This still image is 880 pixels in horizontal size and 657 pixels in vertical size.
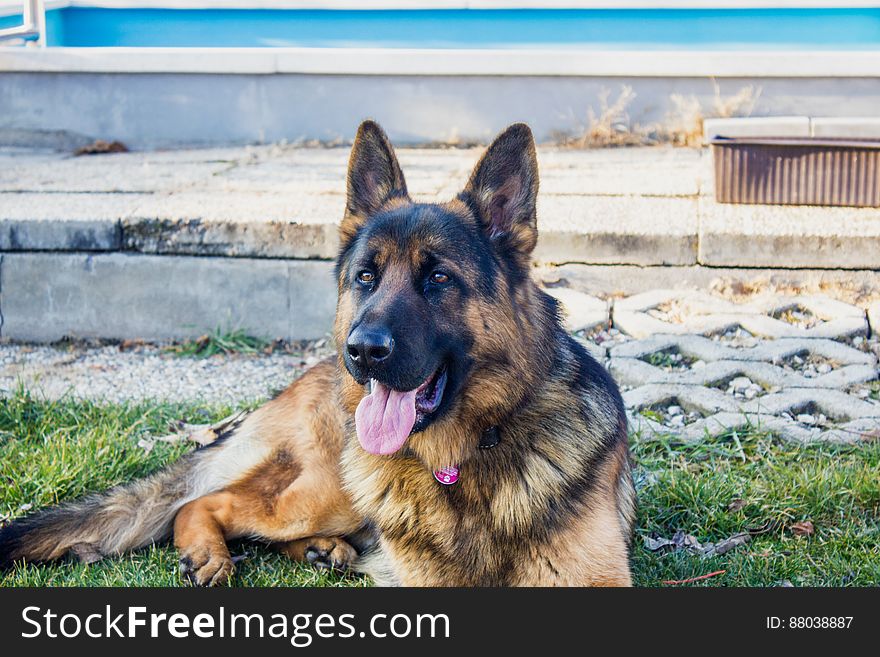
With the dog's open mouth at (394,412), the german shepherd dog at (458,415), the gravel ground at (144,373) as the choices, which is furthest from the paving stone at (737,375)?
the dog's open mouth at (394,412)

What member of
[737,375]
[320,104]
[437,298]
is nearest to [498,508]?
[437,298]

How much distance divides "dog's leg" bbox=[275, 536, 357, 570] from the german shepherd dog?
0.02m

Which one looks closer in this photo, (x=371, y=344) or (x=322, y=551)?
(x=371, y=344)

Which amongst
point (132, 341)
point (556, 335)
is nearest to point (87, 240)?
point (132, 341)

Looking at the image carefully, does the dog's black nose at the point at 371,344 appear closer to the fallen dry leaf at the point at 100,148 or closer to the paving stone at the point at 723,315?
the paving stone at the point at 723,315

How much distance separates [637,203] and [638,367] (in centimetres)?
173

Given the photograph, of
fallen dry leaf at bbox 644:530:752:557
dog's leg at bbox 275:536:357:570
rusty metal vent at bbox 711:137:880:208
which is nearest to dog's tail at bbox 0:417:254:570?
dog's leg at bbox 275:536:357:570

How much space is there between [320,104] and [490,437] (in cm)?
669

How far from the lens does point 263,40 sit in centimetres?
1502

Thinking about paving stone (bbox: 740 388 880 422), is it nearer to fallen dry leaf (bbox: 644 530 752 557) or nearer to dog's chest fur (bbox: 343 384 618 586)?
fallen dry leaf (bbox: 644 530 752 557)

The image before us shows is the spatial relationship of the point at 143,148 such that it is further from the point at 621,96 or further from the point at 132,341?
the point at 621,96

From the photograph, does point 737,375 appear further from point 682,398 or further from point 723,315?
point 723,315

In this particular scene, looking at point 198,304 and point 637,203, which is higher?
point 637,203

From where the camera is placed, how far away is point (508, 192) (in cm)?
339
